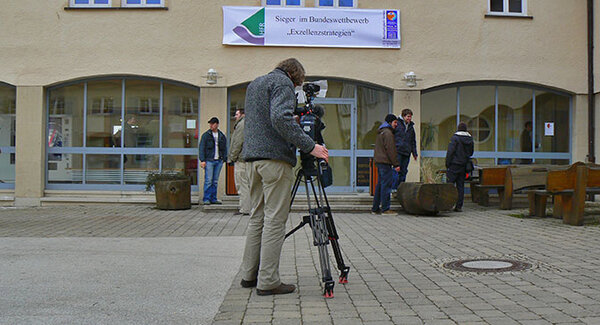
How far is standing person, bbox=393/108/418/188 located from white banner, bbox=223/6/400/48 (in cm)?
212

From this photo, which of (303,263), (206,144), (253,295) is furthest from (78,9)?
(253,295)

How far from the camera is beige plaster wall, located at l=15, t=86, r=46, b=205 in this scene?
13359mm

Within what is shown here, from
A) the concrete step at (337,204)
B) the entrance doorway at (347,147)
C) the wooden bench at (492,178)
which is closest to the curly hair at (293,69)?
the concrete step at (337,204)

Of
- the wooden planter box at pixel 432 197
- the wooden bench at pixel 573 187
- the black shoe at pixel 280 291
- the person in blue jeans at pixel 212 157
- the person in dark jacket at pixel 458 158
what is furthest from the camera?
the person in blue jeans at pixel 212 157

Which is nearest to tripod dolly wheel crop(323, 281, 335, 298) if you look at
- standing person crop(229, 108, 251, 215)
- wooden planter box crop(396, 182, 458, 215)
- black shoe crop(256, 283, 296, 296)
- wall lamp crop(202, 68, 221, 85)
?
black shoe crop(256, 283, 296, 296)

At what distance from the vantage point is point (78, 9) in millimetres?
13297

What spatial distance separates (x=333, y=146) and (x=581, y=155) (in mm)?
5982

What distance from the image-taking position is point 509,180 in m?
11.3

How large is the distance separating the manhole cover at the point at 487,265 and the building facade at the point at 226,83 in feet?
23.7

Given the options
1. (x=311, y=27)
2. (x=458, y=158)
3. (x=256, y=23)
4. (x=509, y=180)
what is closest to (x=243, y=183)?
(x=458, y=158)

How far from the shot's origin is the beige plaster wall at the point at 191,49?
13.3 m

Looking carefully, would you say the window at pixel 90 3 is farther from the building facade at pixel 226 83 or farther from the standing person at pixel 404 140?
the standing person at pixel 404 140

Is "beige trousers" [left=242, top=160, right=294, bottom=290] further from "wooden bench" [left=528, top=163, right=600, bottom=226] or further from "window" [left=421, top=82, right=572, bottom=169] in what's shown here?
"window" [left=421, top=82, right=572, bottom=169]

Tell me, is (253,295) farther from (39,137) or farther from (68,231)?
(39,137)
